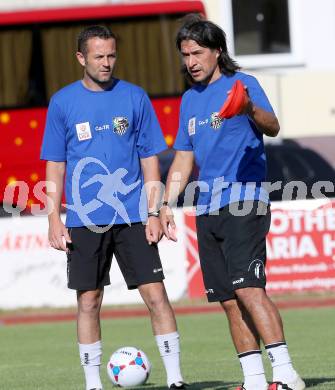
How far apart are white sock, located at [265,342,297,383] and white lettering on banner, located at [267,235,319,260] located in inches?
355

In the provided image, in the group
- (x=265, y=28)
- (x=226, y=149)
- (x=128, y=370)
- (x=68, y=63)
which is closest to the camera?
(x=226, y=149)

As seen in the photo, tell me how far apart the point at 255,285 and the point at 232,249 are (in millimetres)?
257

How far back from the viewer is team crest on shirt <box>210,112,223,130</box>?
7.40m

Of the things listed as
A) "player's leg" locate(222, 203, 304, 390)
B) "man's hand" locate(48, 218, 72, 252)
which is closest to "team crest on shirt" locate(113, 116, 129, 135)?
"man's hand" locate(48, 218, 72, 252)

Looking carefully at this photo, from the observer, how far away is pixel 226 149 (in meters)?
7.42

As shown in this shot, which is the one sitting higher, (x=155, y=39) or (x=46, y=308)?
(x=155, y=39)

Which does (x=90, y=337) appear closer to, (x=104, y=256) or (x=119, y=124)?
(x=104, y=256)

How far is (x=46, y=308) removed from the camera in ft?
54.2

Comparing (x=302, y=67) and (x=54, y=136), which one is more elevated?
(x=54, y=136)

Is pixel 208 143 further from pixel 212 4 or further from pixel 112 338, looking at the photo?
pixel 212 4

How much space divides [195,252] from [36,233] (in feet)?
6.91

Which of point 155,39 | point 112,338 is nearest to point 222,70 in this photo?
point 112,338

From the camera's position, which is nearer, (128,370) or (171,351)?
(171,351)

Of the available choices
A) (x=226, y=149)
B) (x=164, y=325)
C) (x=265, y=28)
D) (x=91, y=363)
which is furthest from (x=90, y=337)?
(x=265, y=28)
